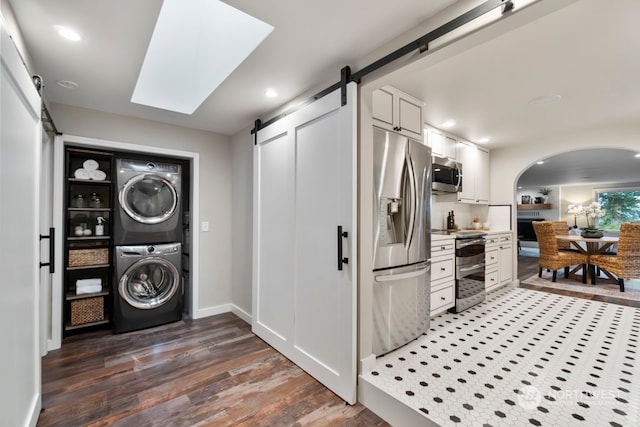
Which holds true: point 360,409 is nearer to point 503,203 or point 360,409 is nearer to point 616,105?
point 616,105

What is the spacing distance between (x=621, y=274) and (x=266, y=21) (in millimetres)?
6081

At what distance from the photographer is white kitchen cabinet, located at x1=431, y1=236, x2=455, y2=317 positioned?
9.89ft

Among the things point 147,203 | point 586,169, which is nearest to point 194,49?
point 147,203

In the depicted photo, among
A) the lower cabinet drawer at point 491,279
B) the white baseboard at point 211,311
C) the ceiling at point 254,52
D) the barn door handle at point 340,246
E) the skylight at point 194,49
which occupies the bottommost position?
the white baseboard at point 211,311

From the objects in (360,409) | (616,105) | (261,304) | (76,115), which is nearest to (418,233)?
(360,409)

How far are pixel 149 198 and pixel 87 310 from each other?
1.34 m

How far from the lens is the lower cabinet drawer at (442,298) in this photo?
3.04 m

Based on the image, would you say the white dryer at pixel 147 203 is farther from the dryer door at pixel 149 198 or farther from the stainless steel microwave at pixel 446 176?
the stainless steel microwave at pixel 446 176

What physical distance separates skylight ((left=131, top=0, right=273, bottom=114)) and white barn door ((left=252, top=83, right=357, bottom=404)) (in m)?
0.63

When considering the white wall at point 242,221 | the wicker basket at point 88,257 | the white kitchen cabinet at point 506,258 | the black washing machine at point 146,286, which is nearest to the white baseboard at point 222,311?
the white wall at point 242,221

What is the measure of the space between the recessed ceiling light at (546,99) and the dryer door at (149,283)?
172 inches

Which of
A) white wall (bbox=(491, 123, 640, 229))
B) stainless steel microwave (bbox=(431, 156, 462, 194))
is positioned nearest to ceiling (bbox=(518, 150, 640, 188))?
white wall (bbox=(491, 123, 640, 229))

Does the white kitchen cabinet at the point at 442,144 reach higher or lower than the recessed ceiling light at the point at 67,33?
lower

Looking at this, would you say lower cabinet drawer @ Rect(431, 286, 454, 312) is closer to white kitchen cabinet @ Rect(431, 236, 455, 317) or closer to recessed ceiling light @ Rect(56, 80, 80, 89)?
white kitchen cabinet @ Rect(431, 236, 455, 317)
